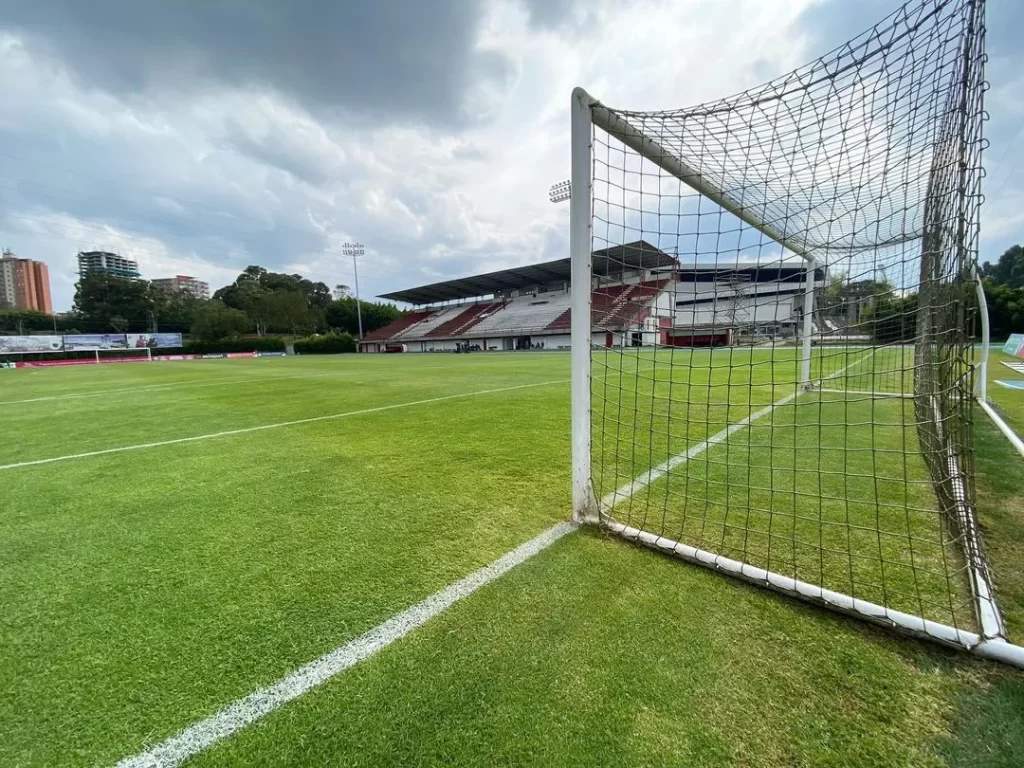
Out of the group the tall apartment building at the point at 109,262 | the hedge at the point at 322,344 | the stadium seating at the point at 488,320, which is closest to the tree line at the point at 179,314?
the hedge at the point at 322,344

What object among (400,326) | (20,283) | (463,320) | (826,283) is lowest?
(826,283)

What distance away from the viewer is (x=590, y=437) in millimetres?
2312

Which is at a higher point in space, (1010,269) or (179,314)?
(179,314)

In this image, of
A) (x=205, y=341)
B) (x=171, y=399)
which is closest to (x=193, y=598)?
(x=171, y=399)

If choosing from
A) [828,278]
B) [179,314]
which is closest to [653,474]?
[828,278]

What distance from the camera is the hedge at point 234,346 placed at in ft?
154

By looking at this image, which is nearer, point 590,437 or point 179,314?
point 590,437

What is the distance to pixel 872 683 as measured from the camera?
4.19 ft

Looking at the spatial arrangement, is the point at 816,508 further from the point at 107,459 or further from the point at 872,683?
the point at 107,459

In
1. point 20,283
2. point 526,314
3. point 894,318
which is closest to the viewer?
point 894,318

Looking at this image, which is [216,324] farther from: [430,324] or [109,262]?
[109,262]

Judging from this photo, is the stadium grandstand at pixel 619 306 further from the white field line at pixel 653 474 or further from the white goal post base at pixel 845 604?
the white goal post base at pixel 845 604

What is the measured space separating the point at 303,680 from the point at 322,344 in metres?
55.3

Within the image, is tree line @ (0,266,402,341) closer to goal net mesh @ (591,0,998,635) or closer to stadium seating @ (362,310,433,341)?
stadium seating @ (362,310,433,341)
